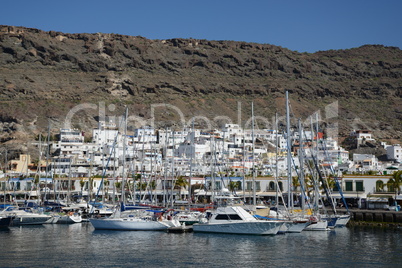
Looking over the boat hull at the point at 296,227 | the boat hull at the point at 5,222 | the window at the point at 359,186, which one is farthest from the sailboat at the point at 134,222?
the window at the point at 359,186

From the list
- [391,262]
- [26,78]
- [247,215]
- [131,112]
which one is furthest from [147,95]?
[391,262]

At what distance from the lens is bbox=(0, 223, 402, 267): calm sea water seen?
34844mm

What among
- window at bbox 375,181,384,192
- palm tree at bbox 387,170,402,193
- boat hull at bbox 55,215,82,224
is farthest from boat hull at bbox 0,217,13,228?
window at bbox 375,181,384,192

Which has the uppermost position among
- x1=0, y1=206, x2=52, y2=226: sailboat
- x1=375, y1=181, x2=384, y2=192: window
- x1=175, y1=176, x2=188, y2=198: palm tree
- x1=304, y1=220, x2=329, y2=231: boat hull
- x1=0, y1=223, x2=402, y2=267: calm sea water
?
x1=175, y1=176, x2=188, y2=198: palm tree

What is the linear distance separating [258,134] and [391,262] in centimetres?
12274

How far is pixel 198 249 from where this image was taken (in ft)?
131

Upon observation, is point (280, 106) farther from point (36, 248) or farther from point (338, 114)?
point (36, 248)

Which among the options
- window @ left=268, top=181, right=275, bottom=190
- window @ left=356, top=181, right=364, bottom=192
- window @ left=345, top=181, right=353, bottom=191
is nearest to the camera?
window @ left=356, top=181, right=364, bottom=192

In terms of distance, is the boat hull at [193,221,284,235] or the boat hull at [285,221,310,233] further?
the boat hull at [285,221,310,233]

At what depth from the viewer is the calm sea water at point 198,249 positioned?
34.8m

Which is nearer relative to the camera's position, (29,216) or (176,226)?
(176,226)

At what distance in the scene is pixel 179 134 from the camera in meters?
149

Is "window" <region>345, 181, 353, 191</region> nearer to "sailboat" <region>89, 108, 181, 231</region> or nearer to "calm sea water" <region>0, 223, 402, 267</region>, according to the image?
"calm sea water" <region>0, 223, 402, 267</region>

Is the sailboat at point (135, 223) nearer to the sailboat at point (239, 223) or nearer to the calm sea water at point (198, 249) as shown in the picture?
the calm sea water at point (198, 249)
